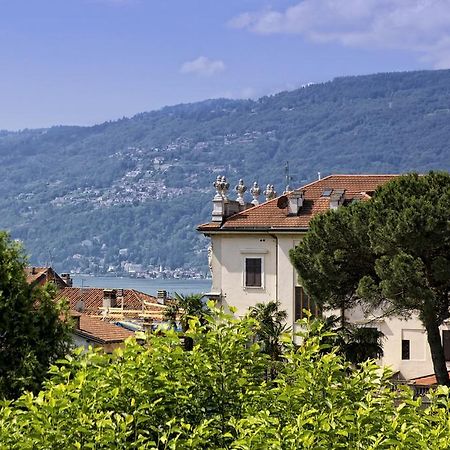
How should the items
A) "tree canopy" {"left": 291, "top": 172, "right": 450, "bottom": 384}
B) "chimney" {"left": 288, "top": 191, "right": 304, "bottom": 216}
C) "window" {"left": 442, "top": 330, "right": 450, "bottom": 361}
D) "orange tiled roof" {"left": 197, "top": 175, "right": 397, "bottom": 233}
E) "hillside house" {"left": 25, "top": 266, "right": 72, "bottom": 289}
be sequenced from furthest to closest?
"chimney" {"left": 288, "top": 191, "right": 304, "bottom": 216}, "orange tiled roof" {"left": 197, "top": 175, "right": 397, "bottom": 233}, "window" {"left": 442, "top": 330, "right": 450, "bottom": 361}, "hillside house" {"left": 25, "top": 266, "right": 72, "bottom": 289}, "tree canopy" {"left": 291, "top": 172, "right": 450, "bottom": 384}

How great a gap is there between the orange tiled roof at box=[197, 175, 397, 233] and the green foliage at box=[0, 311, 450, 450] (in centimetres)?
4143

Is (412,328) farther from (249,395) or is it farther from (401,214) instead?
(249,395)

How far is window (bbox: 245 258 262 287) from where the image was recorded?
59.5 metres

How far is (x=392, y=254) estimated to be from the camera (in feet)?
146

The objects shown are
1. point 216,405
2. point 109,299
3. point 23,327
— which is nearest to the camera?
point 216,405

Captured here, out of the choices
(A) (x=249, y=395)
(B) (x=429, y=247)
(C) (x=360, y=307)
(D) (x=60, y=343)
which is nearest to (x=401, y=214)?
(B) (x=429, y=247)

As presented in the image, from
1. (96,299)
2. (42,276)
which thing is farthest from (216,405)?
(96,299)

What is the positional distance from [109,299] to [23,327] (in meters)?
54.5

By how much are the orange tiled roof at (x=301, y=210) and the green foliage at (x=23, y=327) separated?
25226 mm

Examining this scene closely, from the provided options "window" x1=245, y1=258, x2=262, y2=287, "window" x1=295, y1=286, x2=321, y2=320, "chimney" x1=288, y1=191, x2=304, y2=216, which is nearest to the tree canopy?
"window" x1=295, y1=286, x2=321, y2=320

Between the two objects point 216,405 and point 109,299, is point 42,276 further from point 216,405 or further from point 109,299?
point 216,405

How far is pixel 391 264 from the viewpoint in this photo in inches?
1719

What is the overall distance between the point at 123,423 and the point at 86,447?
0.58 metres

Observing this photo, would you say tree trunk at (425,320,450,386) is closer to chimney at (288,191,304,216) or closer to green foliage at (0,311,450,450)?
chimney at (288,191,304,216)
